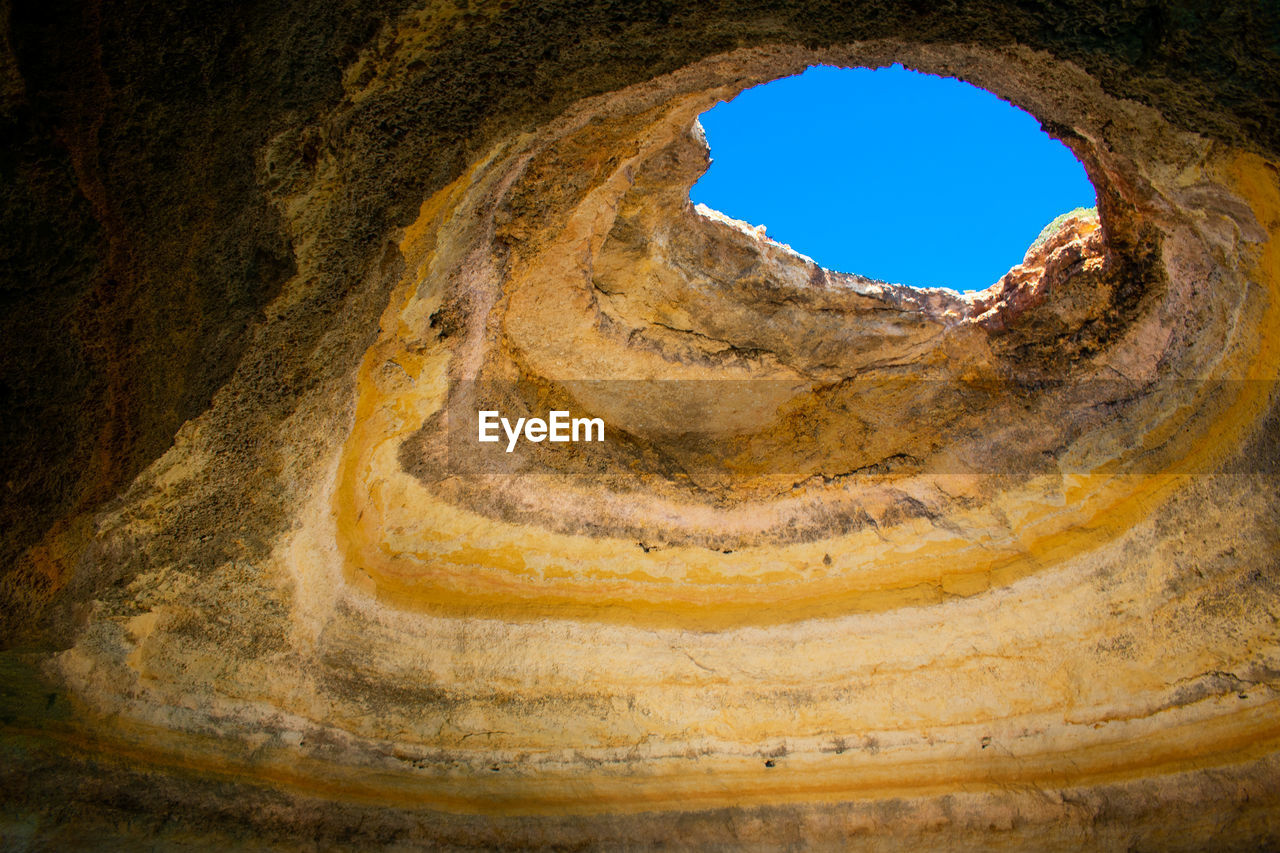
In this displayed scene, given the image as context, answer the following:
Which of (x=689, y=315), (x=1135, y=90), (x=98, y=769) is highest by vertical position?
(x=1135, y=90)

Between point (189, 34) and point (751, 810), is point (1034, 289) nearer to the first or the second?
point (751, 810)

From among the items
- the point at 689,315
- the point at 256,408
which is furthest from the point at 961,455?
the point at 256,408

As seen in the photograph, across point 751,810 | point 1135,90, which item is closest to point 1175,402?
point 1135,90

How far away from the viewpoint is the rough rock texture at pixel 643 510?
1.90m

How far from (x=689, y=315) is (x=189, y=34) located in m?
1.66

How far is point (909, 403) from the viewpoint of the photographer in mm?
2766

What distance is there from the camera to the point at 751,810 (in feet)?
8.60

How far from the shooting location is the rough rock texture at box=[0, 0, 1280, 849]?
1.90 m

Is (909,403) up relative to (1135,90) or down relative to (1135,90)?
down

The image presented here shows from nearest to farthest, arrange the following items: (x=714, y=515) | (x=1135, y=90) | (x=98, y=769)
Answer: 1. (x=1135, y=90)
2. (x=98, y=769)
3. (x=714, y=515)

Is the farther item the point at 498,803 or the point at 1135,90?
the point at 498,803

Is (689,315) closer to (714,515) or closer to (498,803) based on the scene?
(714,515)

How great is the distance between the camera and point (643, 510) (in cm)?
282

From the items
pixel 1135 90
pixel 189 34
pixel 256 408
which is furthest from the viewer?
pixel 256 408
